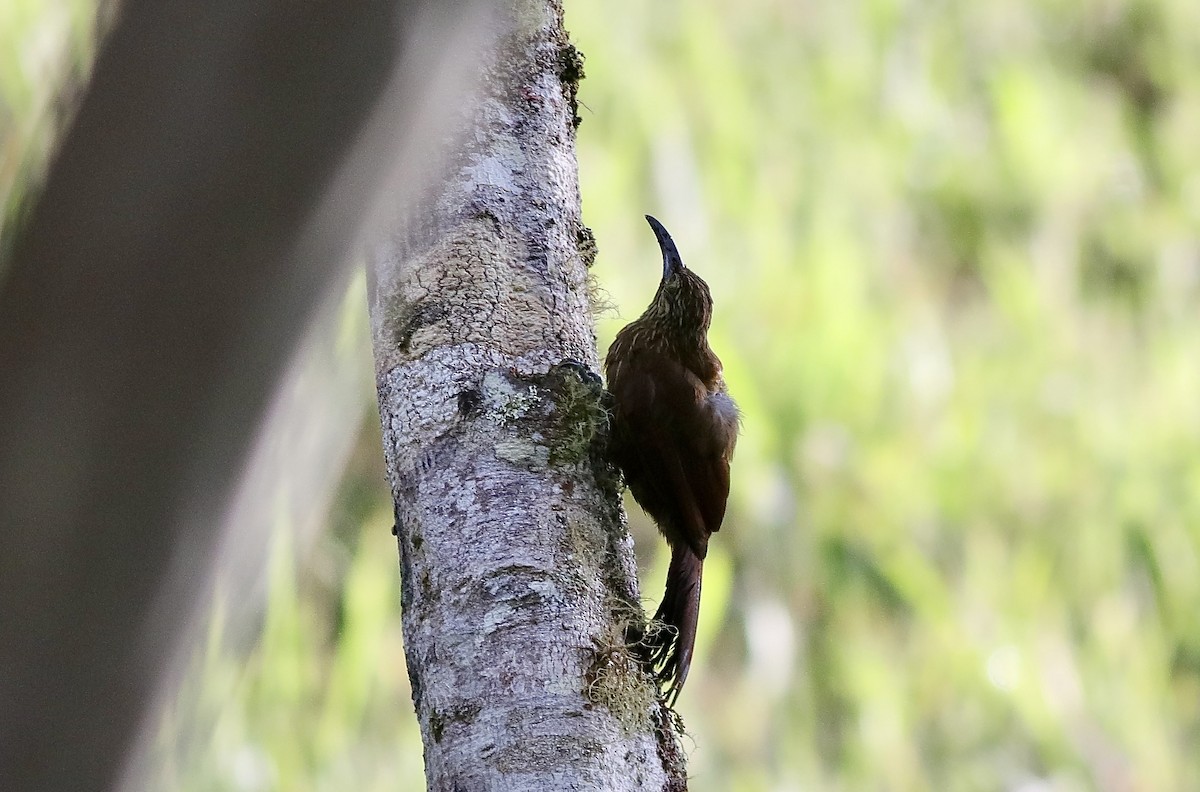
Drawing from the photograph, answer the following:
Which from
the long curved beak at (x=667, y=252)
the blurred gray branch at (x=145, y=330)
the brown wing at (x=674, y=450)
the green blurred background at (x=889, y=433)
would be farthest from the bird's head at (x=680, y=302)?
the blurred gray branch at (x=145, y=330)

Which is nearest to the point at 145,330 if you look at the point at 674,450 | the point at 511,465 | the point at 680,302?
the point at 511,465

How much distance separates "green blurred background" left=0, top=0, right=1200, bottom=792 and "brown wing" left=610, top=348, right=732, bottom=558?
0.82 m

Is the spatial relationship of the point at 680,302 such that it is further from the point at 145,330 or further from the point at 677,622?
the point at 145,330

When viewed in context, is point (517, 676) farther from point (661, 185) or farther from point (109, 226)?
point (661, 185)

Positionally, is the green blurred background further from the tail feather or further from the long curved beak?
the tail feather

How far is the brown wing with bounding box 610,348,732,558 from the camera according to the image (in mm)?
2104

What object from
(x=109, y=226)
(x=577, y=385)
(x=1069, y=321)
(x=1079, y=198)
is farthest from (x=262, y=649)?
(x=1079, y=198)

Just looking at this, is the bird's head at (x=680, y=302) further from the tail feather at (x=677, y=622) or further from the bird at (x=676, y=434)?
the tail feather at (x=677, y=622)

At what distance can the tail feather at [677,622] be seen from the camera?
170 cm

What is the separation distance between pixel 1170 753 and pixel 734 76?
9.21 feet

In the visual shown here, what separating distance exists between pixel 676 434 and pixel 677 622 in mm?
379

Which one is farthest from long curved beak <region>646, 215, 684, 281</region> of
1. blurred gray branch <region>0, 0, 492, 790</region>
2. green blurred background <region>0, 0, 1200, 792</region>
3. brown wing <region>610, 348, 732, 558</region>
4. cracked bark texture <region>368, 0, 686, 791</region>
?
blurred gray branch <region>0, 0, 492, 790</region>

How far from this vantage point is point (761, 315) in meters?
4.06

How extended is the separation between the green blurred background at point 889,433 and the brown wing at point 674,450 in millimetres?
822
